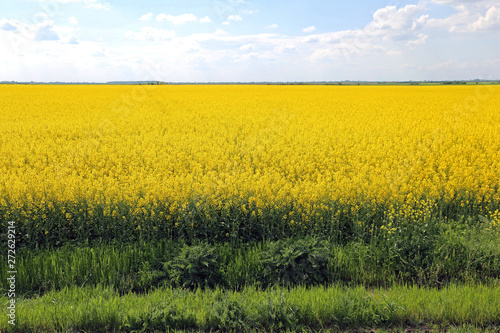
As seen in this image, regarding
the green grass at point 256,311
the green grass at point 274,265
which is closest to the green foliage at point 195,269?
the green grass at point 274,265

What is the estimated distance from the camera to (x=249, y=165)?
9.92m

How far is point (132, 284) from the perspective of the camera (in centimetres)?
508

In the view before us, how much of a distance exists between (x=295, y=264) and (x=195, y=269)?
149 cm

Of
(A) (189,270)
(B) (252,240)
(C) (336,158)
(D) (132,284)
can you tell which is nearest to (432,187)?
(C) (336,158)

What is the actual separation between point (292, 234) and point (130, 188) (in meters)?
3.61

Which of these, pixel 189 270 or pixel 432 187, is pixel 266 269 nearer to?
pixel 189 270

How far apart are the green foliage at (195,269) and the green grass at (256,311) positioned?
396mm

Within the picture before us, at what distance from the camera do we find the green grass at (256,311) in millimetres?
4105

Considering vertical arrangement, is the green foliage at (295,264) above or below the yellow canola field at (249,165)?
below

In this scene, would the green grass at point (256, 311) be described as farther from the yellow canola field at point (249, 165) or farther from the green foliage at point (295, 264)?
the yellow canola field at point (249, 165)

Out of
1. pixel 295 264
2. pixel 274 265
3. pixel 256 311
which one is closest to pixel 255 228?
pixel 274 265

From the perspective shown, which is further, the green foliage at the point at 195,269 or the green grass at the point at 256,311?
the green foliage at the point at 195,269

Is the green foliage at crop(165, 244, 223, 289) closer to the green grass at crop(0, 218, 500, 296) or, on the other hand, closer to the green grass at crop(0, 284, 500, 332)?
the green grass at crop(0, 218, 500, 296)

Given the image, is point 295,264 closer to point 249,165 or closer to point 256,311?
point 256,311
